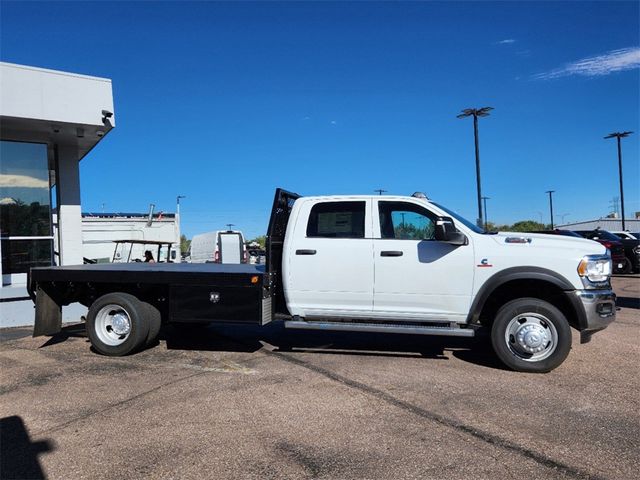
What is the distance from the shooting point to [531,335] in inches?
232

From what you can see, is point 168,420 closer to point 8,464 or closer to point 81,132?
point 8,464

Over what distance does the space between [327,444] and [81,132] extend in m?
9.01

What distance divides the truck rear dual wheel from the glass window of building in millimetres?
4796

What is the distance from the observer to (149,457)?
377 cm

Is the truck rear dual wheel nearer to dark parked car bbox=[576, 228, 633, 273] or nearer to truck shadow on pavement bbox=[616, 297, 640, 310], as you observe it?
truck shadow on pavement bbox=[616, 297, 640, 310]

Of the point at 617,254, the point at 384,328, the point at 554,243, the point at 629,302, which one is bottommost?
the point at 629,302

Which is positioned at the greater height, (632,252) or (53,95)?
(53,95)

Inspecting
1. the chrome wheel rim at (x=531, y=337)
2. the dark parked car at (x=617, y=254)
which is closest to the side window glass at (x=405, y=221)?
the chrome wheel rim at (x=531, y=337)

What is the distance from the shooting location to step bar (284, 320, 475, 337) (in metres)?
6.10

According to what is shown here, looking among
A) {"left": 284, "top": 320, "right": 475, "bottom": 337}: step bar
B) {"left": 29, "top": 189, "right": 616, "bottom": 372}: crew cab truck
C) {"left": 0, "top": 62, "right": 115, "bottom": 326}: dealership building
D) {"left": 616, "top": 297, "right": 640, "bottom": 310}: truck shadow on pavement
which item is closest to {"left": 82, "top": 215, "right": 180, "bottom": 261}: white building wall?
{"left": 0, "top": 62, "right": 115, "bottom": 326}: dealership building

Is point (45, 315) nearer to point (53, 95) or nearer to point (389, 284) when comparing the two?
point (53, 95)

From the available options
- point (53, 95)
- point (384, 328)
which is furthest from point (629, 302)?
point (53, 95)

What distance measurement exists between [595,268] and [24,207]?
10.8m

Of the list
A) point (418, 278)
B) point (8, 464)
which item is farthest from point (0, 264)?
point (418, 278)
